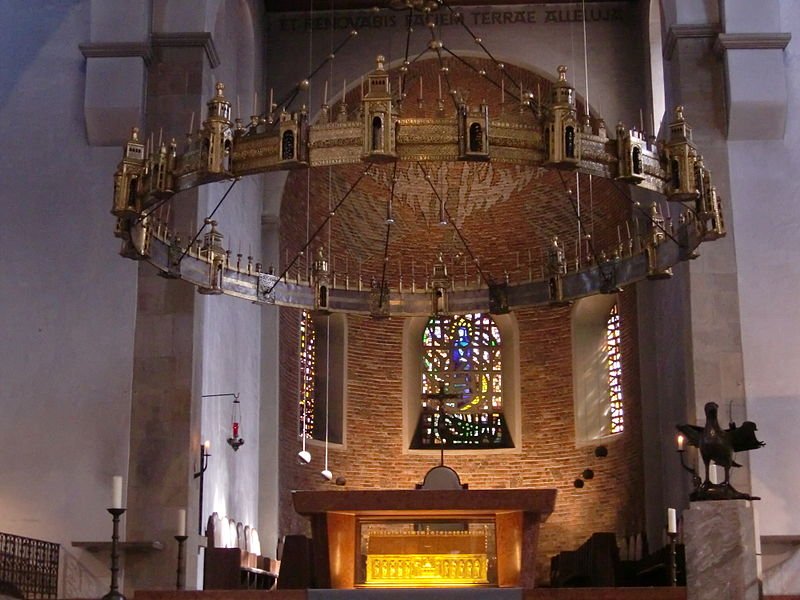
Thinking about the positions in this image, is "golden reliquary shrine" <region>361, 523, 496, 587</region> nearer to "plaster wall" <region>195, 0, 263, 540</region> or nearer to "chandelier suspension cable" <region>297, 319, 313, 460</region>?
"plaster wall" <region>195, 0, 263, 540</region>

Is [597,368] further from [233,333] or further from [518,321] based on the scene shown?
[233,333]

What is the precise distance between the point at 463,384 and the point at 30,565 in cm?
1041

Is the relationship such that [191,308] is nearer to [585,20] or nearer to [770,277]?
[770,277]

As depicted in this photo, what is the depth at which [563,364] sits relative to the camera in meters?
21.4

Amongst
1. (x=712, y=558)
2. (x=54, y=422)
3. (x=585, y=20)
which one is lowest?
(x=712, y=558)

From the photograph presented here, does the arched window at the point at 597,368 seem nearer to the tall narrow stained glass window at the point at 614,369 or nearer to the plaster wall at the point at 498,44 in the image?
the tall narrow stained glass window at the point at 614,369

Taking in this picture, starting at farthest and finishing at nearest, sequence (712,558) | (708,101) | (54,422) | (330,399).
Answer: (330,399)
(708,101)
(54,422)
(712,558)

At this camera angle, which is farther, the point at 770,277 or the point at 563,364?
the point at 563,364

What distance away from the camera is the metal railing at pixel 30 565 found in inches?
502

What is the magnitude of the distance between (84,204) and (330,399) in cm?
750

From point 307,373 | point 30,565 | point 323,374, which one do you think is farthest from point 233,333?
point 30,565

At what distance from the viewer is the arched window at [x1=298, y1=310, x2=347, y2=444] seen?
68.5ft

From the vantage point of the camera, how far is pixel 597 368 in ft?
69.1

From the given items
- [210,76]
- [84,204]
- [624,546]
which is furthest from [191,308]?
[624,546]
